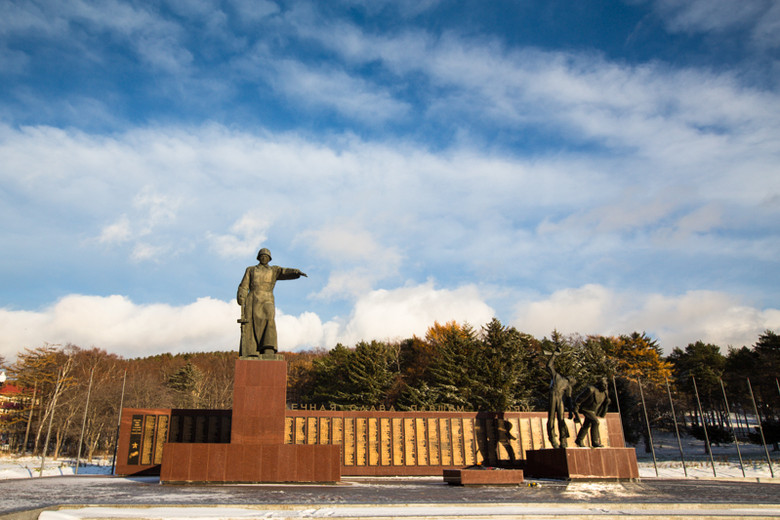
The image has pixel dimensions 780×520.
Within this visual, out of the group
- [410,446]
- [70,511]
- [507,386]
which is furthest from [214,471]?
[507,386]

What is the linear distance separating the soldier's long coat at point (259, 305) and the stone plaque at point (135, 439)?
18.6ft

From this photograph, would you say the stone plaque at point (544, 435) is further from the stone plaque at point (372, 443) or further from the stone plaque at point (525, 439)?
the stone plaque at point (372, 443)

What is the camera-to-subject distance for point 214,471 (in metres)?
10.9

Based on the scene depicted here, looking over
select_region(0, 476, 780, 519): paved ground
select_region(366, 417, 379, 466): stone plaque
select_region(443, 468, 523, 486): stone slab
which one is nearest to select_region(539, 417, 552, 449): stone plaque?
select_region(366, 417, 379, 466): stone plaque

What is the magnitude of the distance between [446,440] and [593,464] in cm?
593

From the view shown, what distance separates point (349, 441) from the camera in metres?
16.4

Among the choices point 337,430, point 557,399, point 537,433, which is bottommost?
point 537,433

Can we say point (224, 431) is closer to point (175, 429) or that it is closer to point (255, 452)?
point (175, 429)

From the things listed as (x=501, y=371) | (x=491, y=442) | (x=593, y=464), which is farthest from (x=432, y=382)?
(x=593, y=464)

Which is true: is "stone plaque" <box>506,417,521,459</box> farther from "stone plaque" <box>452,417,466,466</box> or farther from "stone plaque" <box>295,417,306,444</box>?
"stone plaque" <box>295,417,306,444</box>

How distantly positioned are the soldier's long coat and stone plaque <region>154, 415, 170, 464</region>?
5302mm

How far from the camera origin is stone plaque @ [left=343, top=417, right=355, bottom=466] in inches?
641

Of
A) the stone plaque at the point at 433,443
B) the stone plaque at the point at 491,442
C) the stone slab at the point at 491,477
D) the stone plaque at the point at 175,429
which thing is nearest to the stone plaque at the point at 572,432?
the stone plaque at the point at 491,442

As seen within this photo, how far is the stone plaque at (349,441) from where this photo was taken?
53.4 ft
